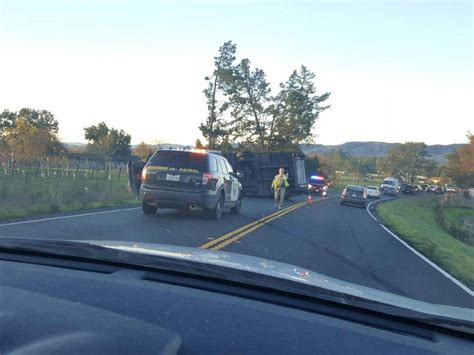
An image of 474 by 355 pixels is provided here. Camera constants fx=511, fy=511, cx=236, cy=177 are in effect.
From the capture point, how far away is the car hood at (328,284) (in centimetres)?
278

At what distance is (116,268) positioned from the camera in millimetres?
3391

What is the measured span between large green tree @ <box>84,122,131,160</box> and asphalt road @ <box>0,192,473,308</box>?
54.4 meters

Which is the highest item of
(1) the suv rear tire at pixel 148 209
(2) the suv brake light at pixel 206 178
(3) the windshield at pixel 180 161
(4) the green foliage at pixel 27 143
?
(4) the green foliage at pixel 27 143

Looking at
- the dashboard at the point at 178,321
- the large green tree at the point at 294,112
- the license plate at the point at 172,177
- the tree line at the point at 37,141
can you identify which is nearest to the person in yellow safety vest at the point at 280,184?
the license plate at the point at 172,177

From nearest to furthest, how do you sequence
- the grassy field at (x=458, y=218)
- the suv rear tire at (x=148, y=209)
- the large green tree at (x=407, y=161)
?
the suv rear tire at (x=148, y=209) → the grassy field at (x=458, y=218) → the large green tree at (x=407, y=161)

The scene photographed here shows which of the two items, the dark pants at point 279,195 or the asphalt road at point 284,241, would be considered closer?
the asphalt road at point 284,241

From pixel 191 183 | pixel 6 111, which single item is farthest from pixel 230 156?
pixel 6 111

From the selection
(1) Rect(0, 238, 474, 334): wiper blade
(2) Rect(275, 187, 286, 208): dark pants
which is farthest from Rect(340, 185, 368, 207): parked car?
(1) Rect(0, 238, 474, 334): wiper blade

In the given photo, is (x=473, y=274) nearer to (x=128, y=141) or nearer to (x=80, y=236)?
(x=80, y=236)

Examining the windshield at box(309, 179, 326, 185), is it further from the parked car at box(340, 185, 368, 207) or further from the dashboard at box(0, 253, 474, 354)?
the dashboard at box(0, 253, 474, 354)

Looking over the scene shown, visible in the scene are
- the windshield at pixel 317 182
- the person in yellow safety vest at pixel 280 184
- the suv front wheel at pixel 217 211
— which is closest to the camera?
the suv front wheel at pixel 217 211

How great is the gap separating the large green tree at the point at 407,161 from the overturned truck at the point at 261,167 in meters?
136

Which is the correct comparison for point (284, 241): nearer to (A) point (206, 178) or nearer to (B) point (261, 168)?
(A) point (206, 178)

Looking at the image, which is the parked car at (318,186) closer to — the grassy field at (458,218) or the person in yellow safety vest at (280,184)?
the grassy field at (458,218)
